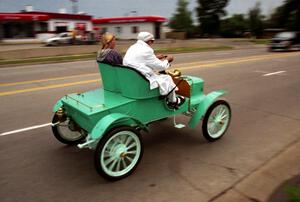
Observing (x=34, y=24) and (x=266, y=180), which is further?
(x=34, y=24)

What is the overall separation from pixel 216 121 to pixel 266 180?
1.57 meters

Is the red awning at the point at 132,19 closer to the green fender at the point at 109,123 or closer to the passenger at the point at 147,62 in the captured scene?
the passenger at the point at 147,62

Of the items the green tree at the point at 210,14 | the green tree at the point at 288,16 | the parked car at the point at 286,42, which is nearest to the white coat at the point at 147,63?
the parked car at the point at 286,42

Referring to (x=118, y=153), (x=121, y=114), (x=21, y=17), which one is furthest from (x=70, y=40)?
(x=118, y=153)

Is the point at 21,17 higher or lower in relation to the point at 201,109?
higher

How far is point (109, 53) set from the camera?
16.2ft

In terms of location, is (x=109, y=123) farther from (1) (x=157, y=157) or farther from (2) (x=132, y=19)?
A: (2) (x=132, y=19)

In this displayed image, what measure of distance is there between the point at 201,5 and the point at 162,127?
6980 centimetres

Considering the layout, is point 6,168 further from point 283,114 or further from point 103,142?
point 283,114

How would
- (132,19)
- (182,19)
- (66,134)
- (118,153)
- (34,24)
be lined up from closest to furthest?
(118,153) → (66,134) → (34,24) → (132,19) → (182,19)

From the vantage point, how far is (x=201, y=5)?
71.9 m

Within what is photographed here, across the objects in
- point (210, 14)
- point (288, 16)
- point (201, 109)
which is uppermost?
point (210, 14)

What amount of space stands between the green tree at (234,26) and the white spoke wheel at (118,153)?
213 feet

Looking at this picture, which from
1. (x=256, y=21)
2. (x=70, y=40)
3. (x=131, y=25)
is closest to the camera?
(x=70, y=40)
